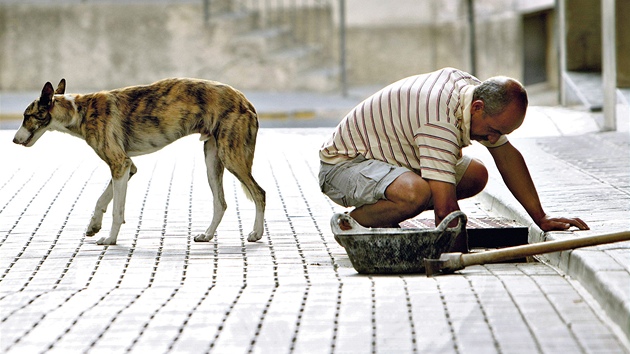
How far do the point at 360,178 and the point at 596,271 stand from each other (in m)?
1.76

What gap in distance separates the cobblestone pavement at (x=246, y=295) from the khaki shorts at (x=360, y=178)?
36cm

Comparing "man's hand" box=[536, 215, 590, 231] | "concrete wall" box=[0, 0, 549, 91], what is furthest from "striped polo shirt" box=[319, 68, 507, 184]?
"concrete wall" box=[0, 0, 549, 91]

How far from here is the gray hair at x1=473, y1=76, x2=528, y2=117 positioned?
20.8 ft

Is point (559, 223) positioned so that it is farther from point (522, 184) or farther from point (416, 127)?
point (416, 127)

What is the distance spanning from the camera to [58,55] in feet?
70.3

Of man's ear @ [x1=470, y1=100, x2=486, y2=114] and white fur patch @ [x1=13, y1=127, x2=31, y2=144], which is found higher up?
man's ear @ [x1=470, y1=100, x2=486, y2=114]

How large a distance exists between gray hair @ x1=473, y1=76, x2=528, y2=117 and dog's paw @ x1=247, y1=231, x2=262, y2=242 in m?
1.99

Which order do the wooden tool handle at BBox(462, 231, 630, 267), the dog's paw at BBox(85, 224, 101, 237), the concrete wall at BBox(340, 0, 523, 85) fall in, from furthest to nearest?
the concrete wall at BBox(340, 0, 523, 85) < the dog's paw at BBox(85, 224, 101, 237) < the wooden tool handle at BBox(462, 231, 630, 267)

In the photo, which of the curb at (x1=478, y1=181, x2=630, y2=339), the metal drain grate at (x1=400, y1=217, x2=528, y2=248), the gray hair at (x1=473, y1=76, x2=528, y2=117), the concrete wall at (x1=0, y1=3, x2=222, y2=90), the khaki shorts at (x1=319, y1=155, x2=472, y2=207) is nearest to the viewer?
the curb at (x1=478, y1=181, x2=630, y2=339)

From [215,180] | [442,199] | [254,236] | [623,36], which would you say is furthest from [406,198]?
[623,36]

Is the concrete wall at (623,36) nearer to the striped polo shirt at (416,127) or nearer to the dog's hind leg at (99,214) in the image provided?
the striped polo shirt at (416,127)

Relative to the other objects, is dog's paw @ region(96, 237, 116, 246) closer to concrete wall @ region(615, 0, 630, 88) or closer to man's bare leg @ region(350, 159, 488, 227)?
man's bare leg @ region(350, 159, 488, 227)

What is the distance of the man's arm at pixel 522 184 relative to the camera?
22.4 feet

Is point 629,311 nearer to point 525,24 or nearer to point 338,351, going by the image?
point 338,351
